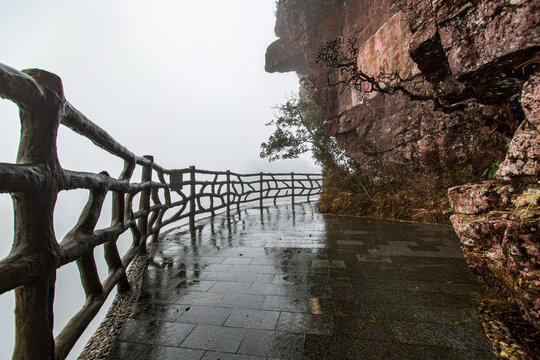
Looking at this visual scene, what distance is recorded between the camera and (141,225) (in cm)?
345

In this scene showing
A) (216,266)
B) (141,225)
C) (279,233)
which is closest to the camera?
(216,266)

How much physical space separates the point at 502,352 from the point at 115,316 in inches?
107

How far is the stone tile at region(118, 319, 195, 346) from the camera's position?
5.31ft

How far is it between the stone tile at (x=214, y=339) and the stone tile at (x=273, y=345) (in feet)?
0.21

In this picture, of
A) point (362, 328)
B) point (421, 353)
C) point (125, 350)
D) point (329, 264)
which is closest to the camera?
point (421, 353)

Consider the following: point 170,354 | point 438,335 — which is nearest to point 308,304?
point 438,335

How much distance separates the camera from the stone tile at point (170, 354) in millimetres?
1455

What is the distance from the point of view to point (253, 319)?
1.84m

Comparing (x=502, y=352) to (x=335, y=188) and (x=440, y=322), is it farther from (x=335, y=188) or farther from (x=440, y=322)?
(x=335, y=188)

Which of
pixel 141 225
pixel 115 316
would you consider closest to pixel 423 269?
pixel 115 316

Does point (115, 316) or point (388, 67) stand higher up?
point (388, 67)

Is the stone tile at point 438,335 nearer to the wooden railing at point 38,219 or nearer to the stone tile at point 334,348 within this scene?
the stone tile at point 334,348

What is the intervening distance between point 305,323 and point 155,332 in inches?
43.6

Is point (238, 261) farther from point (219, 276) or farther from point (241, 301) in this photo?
point (241, 301)
